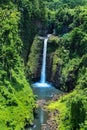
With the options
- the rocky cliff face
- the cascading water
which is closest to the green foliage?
the cascading water

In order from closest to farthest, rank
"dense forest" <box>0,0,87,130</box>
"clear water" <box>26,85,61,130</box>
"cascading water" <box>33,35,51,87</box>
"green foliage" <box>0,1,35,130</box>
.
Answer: "green foliage" <box>0,1,35,130</box>, "dense forest" <box>0,0,87,130</box>, "clear water" <box>26,85,61,130</box>, "cascading water" <box>33,35,51,87</box>

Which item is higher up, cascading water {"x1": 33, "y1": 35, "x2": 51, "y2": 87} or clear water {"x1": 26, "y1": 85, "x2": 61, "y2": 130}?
cascading water {"x1": 33, "y1": 35, "x2": 51, "y2": 87}

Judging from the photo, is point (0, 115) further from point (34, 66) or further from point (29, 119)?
point (34, 66)

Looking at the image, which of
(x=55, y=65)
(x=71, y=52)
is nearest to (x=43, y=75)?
(x=55, y=65)

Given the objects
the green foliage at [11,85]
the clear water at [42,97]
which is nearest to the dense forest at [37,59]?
the green foliage at [11,85]

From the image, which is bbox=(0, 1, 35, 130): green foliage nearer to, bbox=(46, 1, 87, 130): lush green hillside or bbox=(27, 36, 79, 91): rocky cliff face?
bbox=(46, 1, 87, 130): lush green hillside

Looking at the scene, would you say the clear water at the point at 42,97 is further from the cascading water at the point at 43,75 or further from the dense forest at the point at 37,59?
the cascading water at the point at 43,75

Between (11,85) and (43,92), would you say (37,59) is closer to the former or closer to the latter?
(43,92)

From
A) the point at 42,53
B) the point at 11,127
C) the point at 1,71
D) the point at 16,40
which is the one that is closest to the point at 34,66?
the point at 42,53
